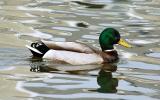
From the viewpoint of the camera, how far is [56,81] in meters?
11.8

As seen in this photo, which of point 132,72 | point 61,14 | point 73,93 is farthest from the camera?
point 61,14

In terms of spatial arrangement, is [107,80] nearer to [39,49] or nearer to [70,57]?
[70,57]

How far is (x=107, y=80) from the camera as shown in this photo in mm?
12195

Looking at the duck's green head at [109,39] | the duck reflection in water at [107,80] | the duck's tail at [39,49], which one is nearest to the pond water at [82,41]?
the duck reflection in water at [107,80]

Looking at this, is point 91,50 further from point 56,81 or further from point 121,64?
point 56,81

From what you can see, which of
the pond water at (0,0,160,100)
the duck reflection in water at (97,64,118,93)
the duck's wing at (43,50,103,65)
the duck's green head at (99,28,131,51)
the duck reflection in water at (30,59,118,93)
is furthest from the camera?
the duck's green head at (99,28,131,51)

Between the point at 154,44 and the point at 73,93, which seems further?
the point at 154,44

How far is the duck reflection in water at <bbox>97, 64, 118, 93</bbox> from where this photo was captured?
11398 mm

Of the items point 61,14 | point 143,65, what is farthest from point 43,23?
point 143,65

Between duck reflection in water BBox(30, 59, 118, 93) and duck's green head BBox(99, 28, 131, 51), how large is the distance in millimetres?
741

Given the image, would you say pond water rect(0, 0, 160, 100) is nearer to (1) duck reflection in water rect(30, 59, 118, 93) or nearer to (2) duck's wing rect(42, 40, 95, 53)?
(1) duck reflection in water rect(30, 59, 118, 93)

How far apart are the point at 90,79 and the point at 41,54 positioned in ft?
5.87

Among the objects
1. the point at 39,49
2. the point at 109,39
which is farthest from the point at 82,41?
the point at 39,49

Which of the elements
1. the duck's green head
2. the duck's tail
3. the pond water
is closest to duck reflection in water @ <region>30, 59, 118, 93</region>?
the pond water
